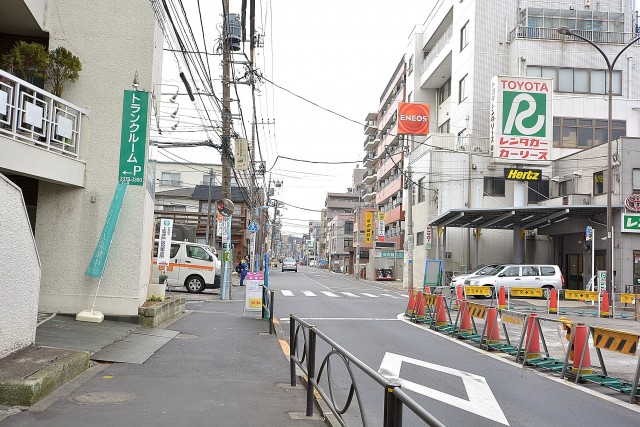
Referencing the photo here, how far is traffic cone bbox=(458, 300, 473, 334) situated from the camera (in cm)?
1411

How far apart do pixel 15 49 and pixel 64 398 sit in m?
7.77

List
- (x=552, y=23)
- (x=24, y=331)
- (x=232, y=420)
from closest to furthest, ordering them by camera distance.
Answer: (x=232, y=420) → (x=24, y=331) → (x=552, y=23)

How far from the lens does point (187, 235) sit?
3028 centimetres

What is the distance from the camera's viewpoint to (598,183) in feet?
104

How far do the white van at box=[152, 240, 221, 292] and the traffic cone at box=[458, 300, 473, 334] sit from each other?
14869 millimetres

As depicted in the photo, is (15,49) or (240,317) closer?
(15,49)

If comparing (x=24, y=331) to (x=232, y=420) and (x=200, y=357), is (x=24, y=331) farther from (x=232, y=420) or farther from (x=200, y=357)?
(x=232, y=420)

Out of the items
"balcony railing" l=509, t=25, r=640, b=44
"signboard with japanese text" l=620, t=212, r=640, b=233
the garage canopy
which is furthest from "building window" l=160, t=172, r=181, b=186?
"signboard with japanese text" l=620, t=212, r=640, b=233

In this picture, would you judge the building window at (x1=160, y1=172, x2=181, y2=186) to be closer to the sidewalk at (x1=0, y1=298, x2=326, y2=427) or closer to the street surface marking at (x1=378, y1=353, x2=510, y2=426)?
the sidewalk at (x1=0, y1=298, x2=326, y2=427)

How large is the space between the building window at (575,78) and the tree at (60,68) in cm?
3165

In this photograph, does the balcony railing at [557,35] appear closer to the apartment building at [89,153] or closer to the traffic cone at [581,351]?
the apartment building at [89,153]

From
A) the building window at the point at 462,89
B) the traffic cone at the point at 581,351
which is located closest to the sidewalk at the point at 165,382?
the traffic cone at the point at 581,351

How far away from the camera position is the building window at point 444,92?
4625cm

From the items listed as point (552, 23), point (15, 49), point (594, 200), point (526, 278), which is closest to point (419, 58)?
point (552, 23)
